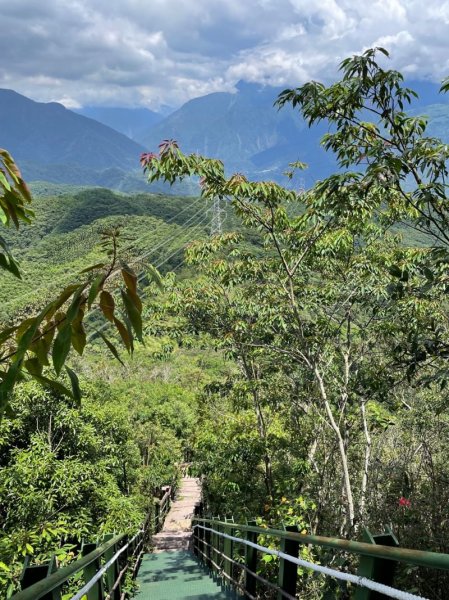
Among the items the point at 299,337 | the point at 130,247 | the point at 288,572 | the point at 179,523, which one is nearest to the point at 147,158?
the point at 299,337

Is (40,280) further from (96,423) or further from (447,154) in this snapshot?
(447,154)

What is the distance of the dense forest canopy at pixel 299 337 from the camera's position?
331cm

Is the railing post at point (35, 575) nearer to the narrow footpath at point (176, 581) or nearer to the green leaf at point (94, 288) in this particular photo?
the green leaf at point (94, 288)

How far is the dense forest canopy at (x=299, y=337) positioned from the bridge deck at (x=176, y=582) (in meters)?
0.86

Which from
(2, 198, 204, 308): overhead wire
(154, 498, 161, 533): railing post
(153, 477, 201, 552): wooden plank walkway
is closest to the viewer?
(2, 198, 204, 308): overhead wire

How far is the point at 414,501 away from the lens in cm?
622

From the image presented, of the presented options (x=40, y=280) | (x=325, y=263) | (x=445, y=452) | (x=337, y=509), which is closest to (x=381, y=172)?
(x=325, y=263)

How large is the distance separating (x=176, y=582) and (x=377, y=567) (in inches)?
213

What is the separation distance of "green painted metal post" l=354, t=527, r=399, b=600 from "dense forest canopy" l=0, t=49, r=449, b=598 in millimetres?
873

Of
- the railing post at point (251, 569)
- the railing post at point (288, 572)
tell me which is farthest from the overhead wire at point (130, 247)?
the railing post at point (251, 569)

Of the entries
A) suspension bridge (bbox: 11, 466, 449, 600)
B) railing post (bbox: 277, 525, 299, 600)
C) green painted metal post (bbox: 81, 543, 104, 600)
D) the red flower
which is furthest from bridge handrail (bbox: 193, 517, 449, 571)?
the red flower

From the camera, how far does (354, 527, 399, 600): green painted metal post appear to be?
4.01ft

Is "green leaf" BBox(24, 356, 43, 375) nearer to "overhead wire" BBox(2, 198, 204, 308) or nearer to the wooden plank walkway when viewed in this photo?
"overhead wire" BBox(2, 198, 204, 308)

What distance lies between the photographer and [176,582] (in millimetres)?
5781
